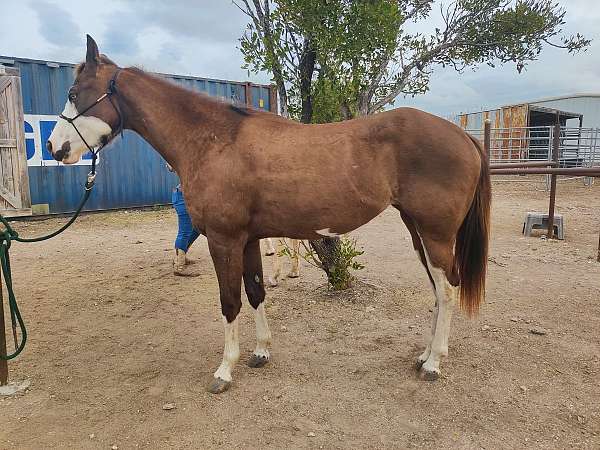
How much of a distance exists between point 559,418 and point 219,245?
2221mm

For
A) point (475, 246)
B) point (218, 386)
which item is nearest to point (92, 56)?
point (218, 386)

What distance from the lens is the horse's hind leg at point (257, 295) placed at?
318 cm

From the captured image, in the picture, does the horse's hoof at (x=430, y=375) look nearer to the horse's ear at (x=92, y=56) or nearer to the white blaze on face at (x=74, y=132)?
the white blaze on face at (x=74, y=132)

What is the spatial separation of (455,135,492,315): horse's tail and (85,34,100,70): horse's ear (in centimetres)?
261

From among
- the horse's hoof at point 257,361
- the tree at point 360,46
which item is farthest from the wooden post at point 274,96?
the horse's hoof at point 257,361

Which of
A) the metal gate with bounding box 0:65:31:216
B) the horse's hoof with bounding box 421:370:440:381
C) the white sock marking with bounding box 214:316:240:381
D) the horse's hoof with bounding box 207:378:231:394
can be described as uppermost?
the metal gate with bounding box 0:65:31:216

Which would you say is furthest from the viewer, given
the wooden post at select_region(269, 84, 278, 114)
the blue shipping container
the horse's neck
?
Answer: the blue shipping container

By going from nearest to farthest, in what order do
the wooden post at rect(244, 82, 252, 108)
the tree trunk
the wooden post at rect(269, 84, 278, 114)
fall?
the tree trunk < the wooden post at rect(269, 84, 278, 114) < the wooden post at rect(244, 82, 252, 108)

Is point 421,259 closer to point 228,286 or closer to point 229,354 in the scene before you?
point 228,286

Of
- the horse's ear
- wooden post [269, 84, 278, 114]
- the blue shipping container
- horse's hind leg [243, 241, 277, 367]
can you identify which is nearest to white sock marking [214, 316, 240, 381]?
horse's hind leg [243, 241, 277, 367]

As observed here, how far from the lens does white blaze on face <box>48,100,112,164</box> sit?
2.85 meters

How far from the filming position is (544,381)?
2807 mm

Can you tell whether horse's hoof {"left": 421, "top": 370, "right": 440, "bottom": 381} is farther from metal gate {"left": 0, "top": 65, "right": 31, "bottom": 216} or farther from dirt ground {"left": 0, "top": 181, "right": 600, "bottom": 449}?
metal gate {"left": 0, "top": 65, "right": 31, "bottom": 216}

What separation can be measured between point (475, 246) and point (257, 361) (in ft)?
5.81
